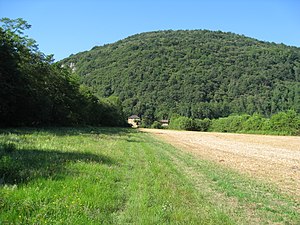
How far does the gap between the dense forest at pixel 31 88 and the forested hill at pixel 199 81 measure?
242ft

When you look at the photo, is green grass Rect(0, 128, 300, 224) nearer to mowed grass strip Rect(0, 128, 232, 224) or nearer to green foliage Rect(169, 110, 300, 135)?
mowed grass strip Rect(0, 128, 232, 224)

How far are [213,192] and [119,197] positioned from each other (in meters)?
3.48

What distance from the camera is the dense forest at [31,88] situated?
A: 26.9 meters

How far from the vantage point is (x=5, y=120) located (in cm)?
2884

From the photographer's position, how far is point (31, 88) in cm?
3247

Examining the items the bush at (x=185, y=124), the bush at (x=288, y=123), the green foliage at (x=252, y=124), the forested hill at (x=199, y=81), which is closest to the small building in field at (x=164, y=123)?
the forested hill at (x=199, y=81)

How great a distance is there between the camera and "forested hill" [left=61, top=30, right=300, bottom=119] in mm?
125312

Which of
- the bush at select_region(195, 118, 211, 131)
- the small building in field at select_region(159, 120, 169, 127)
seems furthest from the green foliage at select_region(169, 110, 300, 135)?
the small building in field at select_region(159, 120, 169, 127)

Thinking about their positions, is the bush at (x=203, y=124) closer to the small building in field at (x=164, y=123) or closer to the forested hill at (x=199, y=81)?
the forested hill at (x=199, y=81)

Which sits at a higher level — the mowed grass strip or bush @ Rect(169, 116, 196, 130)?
the mowed grass strip

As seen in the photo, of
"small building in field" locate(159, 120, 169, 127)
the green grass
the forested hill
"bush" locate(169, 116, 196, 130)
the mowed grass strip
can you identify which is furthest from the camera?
"small building in field" locate(159, 120, 169, 127)

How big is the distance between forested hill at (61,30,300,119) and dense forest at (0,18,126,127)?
242 feet

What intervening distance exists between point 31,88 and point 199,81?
123804 millimetres

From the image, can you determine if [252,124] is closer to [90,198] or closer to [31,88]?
[31,88]
